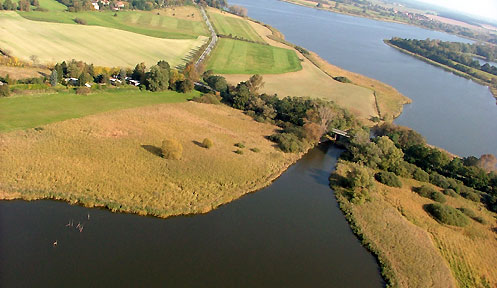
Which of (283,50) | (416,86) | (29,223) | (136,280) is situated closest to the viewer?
(136,280)

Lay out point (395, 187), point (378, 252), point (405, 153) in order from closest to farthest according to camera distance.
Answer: point (378, 252), point (395, 187), point (405, 153)

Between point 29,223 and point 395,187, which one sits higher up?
point 395,187

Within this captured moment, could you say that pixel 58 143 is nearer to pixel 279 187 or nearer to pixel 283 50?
pixel 279 187

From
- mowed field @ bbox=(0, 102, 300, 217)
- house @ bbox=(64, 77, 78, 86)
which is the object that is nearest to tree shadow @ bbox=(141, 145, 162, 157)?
mowed field @ bbox=(0, 102, 300, 217)

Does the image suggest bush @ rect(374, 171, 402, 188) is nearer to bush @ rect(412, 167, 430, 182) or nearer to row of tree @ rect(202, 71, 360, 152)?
bush @ rect(412, 167, 430, 182)

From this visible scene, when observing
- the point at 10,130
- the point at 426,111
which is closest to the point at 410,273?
the point at 10,130

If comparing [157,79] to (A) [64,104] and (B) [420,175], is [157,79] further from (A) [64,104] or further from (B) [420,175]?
(B) [420,175]

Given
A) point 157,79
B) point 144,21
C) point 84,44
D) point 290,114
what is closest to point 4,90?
point 157,79
